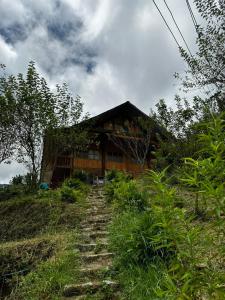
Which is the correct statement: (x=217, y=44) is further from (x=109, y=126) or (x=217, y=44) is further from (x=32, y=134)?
(x=109, y=126)

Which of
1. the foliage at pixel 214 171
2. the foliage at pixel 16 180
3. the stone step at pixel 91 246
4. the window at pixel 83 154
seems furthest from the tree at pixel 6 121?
the foliage at pixel 214 171

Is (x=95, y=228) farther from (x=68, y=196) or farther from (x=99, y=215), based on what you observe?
(x=68, y=196)

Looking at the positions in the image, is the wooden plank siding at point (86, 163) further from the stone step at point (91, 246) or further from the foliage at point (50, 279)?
the foliage at point (50, 279)

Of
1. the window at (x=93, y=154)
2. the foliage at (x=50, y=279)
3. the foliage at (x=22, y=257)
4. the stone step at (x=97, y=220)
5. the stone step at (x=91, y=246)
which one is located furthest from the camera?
the window at (x=93, y=154)

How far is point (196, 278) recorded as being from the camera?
6.50 feet

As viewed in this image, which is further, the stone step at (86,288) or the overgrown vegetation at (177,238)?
the stone step at (86,288)

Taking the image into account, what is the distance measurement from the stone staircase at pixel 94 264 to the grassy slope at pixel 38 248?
17 centimetres

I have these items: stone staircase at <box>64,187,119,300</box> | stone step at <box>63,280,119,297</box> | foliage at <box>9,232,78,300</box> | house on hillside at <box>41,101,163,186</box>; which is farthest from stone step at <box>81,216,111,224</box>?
house on hillside at <box>41,101,163,186</box>

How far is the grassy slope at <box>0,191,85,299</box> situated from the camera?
4625 millimetres

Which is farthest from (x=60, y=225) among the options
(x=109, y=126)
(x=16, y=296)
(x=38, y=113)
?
(x=109, y=126)

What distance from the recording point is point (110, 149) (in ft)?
78.6

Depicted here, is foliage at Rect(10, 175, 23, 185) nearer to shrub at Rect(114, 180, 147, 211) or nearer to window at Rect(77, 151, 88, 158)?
window at Rect(77, 151, 88, 158)

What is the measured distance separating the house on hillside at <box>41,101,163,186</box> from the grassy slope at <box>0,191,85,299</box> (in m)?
9.37

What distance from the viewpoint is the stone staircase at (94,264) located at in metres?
4.11
